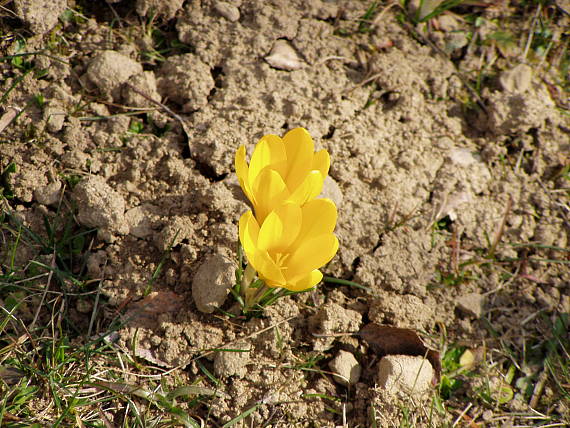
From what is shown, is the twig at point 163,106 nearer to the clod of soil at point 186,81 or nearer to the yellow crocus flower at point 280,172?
the clod of soil at point 186,81

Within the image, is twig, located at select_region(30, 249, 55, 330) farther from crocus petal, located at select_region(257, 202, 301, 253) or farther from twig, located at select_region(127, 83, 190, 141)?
crocus petal, located at select_region(257, 202, 301, 253)

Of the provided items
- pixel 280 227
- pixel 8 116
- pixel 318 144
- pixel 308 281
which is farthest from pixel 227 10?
pixel 308 281

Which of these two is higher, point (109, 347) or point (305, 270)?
point (305, 270)

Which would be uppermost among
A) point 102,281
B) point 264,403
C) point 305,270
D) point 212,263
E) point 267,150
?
point 267,150

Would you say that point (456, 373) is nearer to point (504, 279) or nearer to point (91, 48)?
point (504, 279)

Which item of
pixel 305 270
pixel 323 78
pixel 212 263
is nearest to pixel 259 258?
pixel 305 270

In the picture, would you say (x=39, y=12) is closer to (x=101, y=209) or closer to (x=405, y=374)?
(x=101, y=209)
